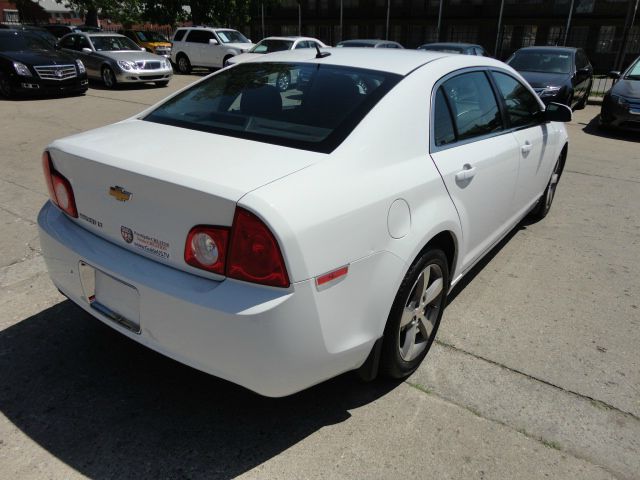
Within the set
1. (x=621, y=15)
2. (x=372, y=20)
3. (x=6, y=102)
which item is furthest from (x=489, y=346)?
(x=372, y=20)

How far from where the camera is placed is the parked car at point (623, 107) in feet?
33.2

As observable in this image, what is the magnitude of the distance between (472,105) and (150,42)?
25755 mm

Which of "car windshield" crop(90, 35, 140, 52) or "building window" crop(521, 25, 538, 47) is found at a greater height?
"car windshield" crop(90, 35, 140, 52)

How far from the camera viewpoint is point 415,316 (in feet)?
8.98

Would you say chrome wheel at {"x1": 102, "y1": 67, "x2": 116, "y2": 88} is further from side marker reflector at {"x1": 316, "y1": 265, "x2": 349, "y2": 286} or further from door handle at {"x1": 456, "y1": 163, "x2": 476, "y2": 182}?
side marker reflector at {"x1": 316, "y1": 265, "x2": 349, "y2": 286}

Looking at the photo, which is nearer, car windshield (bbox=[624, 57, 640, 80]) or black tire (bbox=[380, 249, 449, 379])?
black tire (bbox=[380, 249, 449, 379])

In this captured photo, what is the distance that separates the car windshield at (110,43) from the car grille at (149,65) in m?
1.58

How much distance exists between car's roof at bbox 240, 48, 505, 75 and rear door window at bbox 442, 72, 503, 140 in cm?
14

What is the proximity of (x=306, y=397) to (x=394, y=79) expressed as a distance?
171 cm

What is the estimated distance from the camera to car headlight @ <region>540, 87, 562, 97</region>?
1091cm

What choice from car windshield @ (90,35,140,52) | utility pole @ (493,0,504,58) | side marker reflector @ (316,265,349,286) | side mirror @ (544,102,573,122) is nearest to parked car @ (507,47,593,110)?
side mirror @ (544,102,573,122)

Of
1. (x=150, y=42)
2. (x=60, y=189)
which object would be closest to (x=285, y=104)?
(x=60, y=189)

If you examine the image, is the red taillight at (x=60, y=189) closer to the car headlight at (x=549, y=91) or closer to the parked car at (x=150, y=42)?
the car headlight at (x=549, y=91)

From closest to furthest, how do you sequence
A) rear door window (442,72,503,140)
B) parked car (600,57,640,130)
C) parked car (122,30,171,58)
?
rear door window (442,72,503,140), parked car (600,57,640,130), parked car (122,30,171,58)
